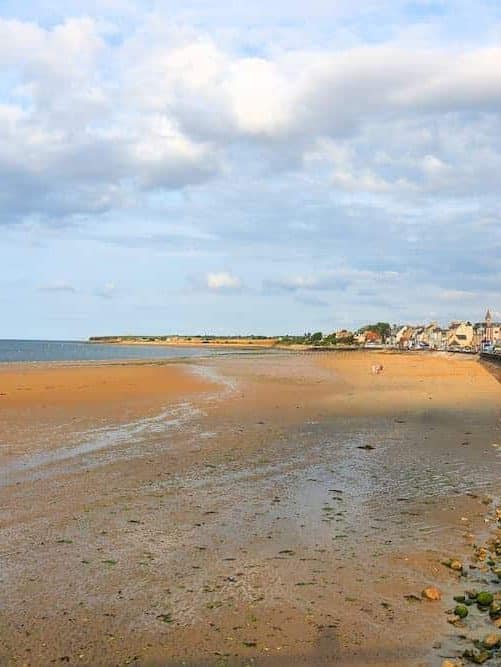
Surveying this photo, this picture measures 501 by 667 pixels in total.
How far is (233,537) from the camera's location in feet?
25.9

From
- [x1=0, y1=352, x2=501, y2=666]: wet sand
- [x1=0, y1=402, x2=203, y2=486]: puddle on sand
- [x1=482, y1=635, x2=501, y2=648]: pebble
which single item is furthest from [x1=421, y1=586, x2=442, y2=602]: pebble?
[x1=0, y1=402, x2=203, y2=486]: puddle on sand

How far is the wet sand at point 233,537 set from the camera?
17.2 ft

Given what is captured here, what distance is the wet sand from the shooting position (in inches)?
206

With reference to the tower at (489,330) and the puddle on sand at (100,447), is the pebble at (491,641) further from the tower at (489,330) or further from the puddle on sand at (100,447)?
the tower at (489,330)

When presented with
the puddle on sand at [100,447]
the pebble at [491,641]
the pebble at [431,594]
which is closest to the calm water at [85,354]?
the puddle on sand at [100,447]

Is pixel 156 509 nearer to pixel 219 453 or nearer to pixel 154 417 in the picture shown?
pixel 219 453

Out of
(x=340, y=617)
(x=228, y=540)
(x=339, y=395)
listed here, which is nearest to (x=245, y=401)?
(x=339, y=395)

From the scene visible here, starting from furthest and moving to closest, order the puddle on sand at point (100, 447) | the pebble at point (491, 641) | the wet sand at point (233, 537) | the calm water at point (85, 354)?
1. the calm water at point (85, 354)
2. the puddle on sand at point (100, 447)
3. the wet sand at point (233, 537)
4. the pebble at point (491, 641)

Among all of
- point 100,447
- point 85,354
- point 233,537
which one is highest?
point 85,354

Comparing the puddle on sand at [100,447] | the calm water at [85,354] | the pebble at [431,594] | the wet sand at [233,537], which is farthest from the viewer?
the calm water at [85,354]

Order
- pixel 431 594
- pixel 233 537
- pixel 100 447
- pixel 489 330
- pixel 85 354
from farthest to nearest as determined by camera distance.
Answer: pixel 489 330, pixel 85 354, pixel 100 447, pixel 233 537, pixel 431 594

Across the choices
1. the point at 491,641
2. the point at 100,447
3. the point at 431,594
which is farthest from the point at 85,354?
the point at 491,641

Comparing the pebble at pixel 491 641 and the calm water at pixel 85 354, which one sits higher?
the calm water at pixel 85 354

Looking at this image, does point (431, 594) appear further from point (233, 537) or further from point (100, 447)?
point (100, 447)
